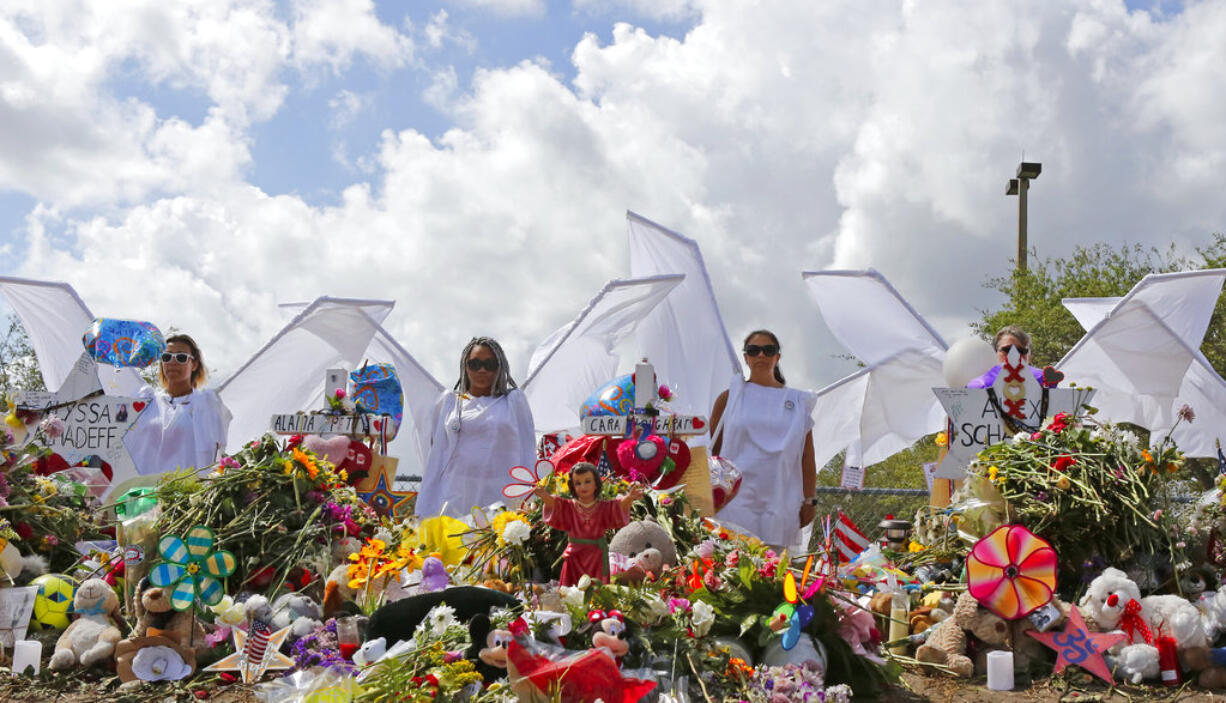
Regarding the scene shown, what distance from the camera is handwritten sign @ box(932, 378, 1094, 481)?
213 inches

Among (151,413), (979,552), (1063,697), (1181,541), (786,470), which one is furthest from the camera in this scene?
(151,413)

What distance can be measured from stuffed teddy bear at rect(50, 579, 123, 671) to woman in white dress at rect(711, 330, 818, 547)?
3076 mm

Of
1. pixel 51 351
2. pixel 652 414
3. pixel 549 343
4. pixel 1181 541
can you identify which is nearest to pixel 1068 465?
pixel 1181 541

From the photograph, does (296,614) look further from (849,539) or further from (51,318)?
(51,318)

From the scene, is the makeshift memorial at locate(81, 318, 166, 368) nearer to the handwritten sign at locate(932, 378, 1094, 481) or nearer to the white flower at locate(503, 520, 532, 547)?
the white flower at locate(503, 520, 532, 547)

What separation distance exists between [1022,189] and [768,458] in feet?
37.8

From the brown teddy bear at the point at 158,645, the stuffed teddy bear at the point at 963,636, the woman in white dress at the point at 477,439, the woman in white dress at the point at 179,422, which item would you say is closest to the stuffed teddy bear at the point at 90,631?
the brown teddy bear at the point at 158,645

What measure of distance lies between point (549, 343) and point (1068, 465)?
5.86 m

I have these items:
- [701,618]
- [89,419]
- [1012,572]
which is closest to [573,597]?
[701,618]

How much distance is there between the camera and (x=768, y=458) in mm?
5879

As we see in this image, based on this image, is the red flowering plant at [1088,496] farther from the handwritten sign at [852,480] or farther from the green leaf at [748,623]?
the handwritten sign at [852,480]

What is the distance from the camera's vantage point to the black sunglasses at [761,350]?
600cm

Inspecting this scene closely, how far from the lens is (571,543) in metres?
4.13

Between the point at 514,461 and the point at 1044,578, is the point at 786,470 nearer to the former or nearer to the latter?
the point at 514,461
